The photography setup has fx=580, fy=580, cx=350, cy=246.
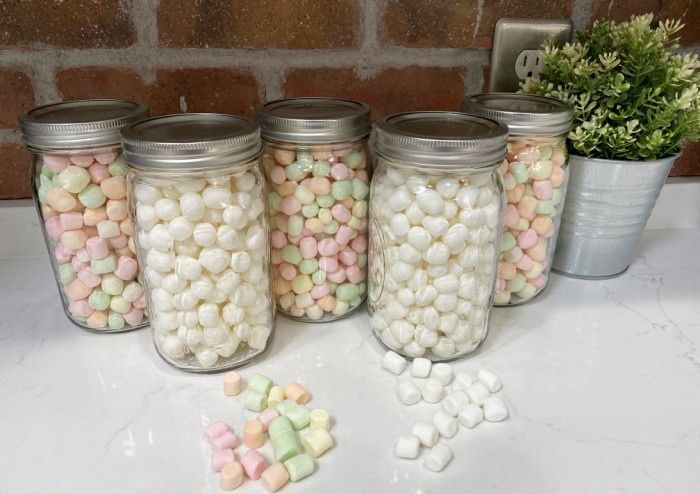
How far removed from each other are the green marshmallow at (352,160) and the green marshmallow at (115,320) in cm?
33

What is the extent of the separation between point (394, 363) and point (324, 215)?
0.19 meters

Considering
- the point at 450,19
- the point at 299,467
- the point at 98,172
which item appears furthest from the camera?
the point at 450,19

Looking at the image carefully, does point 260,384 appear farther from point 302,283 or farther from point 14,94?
point 14,94

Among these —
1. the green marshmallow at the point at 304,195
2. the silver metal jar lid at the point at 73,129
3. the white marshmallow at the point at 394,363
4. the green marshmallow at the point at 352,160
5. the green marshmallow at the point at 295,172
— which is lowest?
the white marshmallow at the point at 394,363

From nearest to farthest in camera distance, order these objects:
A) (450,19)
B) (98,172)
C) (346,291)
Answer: (98,172)
(346,291)
(450,19)

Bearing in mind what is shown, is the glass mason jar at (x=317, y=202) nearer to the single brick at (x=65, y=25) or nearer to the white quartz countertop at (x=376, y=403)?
the white quartz countertop at (x=376, y=403)

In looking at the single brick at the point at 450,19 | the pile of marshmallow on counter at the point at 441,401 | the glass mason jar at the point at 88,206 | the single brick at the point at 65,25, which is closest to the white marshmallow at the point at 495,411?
the pile of marshmallow on counter at the point at 441,401

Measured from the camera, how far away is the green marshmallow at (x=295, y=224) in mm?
682

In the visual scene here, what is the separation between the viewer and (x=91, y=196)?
2.07ft

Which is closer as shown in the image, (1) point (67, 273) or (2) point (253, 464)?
(2) point (253, 464)

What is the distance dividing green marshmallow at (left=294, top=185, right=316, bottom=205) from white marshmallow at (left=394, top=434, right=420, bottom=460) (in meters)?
0.28

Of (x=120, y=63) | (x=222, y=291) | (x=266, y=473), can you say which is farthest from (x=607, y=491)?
(x=120, y=63)

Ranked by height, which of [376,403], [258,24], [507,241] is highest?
[258,24]

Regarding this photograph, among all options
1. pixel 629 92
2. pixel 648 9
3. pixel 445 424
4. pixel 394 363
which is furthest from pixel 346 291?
pixel 648 9
